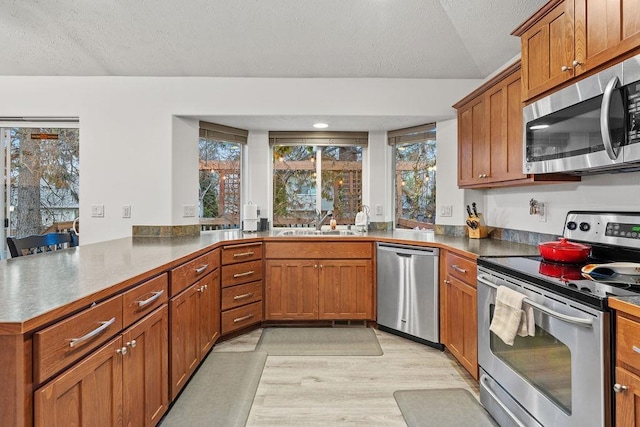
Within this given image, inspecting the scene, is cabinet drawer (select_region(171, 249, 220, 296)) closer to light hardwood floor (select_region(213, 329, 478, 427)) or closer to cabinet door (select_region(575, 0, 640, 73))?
light hardwood floor (select_region(213, 329, 478, 427))

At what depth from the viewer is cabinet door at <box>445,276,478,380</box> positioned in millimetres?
2213

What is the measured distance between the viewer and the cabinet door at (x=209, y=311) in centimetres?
245

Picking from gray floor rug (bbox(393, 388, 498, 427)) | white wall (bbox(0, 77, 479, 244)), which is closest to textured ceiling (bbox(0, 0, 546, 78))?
white wall (bbox(0, 77, 479, 244))

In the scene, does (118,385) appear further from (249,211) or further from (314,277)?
(249,211)

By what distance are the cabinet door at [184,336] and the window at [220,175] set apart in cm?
158

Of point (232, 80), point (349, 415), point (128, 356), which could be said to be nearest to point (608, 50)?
point (349, 415)

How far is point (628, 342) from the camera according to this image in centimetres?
112

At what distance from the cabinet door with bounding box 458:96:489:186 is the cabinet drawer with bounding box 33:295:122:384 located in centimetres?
256

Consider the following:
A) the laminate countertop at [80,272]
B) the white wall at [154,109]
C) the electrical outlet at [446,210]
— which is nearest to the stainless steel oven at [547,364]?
the laminate countertop at [80,272]

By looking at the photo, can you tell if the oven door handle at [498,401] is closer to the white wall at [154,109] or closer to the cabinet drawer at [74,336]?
the cabinet drawer at [74,336]

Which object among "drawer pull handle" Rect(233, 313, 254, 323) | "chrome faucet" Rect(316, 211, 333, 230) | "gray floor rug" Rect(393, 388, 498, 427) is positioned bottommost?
"gray floor rug" Rect(393, 388, 498, 427)

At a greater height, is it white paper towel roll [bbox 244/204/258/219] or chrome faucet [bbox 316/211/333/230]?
white paper towel roll [bbox 244/204/258/219]

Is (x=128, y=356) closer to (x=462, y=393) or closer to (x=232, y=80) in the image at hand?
(x=462, y=393)

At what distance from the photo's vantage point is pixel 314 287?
3211 mm
